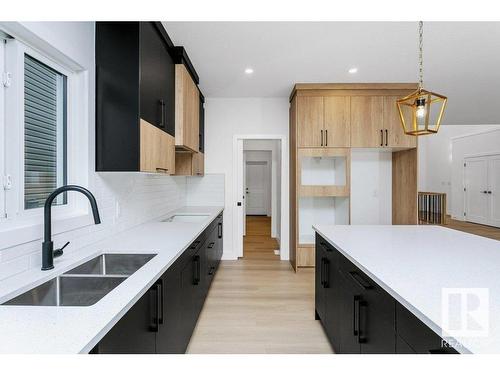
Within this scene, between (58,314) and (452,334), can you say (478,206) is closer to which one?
(452,334)

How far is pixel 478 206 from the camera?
813 cm

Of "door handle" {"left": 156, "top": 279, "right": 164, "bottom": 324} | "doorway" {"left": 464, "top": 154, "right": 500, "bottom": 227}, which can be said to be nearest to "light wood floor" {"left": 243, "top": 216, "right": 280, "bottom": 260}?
"door handle" {"left": 156, "top": 279, "right": 164, "bottom": 324}

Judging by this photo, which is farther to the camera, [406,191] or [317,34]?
[406,191]

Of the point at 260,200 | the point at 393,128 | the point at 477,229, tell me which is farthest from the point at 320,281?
the point at 260,200

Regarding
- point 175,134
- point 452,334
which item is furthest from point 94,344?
point 175,134

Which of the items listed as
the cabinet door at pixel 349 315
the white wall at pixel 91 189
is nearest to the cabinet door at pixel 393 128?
the cabinet door at pixel 349 315

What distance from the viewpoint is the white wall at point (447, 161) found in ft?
27.9

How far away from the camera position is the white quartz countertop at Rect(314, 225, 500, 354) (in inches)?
32.6

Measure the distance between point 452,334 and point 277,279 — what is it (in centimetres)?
295

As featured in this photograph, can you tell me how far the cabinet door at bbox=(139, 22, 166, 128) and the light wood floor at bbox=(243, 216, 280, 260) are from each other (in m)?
3.13

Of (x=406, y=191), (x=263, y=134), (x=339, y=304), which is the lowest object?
(x=339, y=304)

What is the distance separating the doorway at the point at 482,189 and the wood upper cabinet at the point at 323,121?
6446 millimetres

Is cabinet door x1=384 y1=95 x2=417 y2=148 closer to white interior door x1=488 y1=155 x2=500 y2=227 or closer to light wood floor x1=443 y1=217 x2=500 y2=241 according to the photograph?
light wood floor x1=443 y1=217 x2=500 y2=241

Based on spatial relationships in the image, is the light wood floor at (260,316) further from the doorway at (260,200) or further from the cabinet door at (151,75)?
the cabinet door at (151,75)
